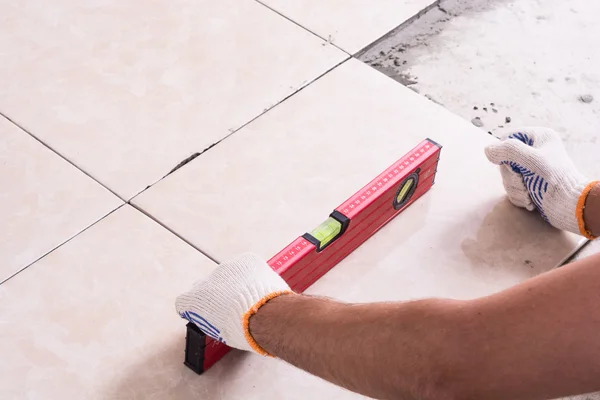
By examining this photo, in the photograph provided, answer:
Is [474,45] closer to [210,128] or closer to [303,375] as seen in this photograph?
[210,128]

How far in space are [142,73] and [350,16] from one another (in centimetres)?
69

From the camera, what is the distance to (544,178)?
6.38 feet

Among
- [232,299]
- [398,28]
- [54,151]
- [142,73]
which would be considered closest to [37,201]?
[54,151]

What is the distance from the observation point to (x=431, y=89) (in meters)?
2.36

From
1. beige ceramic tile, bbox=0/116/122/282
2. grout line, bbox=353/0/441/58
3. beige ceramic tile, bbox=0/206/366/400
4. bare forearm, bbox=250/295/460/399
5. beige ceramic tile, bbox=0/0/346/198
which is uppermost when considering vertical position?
bare forearm, bbox=250/295/460/399

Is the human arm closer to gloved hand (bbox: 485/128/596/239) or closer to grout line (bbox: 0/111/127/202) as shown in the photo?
grout line (bbox: 0/111/127/202)

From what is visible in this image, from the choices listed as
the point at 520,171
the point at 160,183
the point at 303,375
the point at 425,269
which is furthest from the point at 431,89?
the point at 303,375

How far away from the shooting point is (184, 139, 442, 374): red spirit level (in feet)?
5.51

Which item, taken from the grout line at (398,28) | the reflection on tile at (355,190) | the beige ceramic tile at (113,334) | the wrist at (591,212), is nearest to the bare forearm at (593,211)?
the wrist at (591,212)

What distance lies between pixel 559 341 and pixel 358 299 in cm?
80

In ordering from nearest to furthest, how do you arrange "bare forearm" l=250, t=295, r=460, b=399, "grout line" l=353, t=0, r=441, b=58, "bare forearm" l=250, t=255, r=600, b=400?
"bare forearm" l=250, t=255, r=600, b=400, "bare forearm" l=250, t=295, r=460, b=399, "grout line" l=353, t=0, r=441, b=58

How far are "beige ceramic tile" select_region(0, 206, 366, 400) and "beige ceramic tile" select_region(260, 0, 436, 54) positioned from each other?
3.01ft

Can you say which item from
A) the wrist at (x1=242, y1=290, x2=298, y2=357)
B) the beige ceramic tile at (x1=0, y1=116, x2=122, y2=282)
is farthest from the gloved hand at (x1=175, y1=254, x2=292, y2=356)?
the beige ceramic tile at (x1=0, y1=116, x2=122, y2=282)

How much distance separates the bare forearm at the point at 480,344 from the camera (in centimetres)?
108
